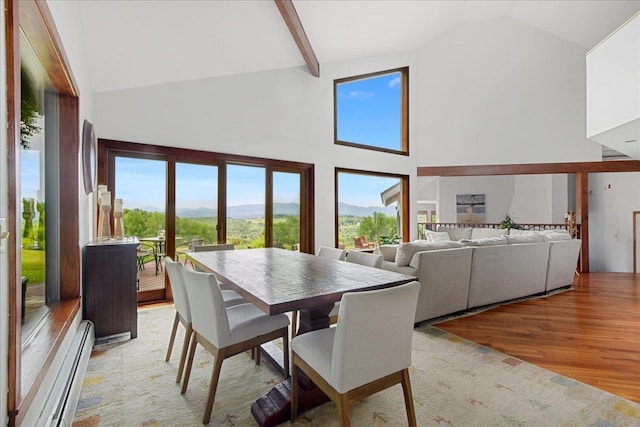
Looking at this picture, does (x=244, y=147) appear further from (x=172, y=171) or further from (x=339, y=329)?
(x=339, y=329)

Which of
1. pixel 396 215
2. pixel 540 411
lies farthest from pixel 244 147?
pixel 540 411

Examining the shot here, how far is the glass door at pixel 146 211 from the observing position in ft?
12.5

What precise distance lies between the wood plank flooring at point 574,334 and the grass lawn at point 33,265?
3.30m

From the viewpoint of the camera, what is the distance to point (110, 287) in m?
2.69

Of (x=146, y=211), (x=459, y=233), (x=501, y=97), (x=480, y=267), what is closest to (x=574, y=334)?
(x=480, y=267)

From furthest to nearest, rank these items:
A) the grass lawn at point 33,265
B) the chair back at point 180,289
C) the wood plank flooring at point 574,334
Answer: the wood plank flooring at point 574,334 < the chair back at point 180,289 < the grass lawn at point 33,265

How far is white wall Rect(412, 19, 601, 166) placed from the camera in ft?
21.0

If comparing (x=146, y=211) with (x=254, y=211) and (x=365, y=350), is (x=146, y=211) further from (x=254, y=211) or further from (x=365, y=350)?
(x=365, y=350)

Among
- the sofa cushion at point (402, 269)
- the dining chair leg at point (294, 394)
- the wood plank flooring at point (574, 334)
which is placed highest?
the sofa cushion at point (402, 269)

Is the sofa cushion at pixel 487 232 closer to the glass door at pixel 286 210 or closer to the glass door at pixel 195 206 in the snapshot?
the glass door at pixel 286 210

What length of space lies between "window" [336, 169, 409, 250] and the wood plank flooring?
9.53 feet

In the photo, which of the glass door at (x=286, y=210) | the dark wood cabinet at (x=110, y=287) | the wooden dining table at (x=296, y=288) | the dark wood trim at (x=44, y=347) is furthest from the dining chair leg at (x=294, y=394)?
the glass door at (x=286, y=210)

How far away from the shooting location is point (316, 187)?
539cm

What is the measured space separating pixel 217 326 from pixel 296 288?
1.57ft
